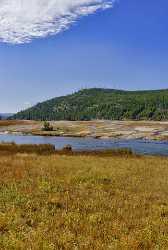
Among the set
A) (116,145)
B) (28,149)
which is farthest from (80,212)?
(116,145)

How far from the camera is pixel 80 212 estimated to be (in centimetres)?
1394

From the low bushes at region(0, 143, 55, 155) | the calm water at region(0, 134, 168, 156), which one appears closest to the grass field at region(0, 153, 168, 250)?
the low bushes at region(0, 143, 55, 155)

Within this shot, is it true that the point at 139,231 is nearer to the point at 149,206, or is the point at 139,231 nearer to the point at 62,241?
the point at 62,241

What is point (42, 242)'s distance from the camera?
32.8ft

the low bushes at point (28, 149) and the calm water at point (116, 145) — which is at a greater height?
the low bushes at point (28, 149)

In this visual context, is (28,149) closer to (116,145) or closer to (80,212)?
(116,145)

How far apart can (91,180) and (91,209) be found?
7080 millimetres

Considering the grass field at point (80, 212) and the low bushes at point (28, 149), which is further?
the low bushes at point (28, 149)

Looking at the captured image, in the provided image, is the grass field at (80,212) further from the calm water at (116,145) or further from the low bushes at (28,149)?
the calm water at (116,145)

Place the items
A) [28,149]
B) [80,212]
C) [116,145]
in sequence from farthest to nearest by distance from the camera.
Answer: [116,145]
[28,149]
[80,212]

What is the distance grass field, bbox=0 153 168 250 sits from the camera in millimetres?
10359

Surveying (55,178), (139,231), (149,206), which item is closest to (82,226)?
(139,231)

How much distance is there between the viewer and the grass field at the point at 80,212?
10359 mm

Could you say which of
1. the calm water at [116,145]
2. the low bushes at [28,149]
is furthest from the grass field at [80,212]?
the calm water at [116,145]
